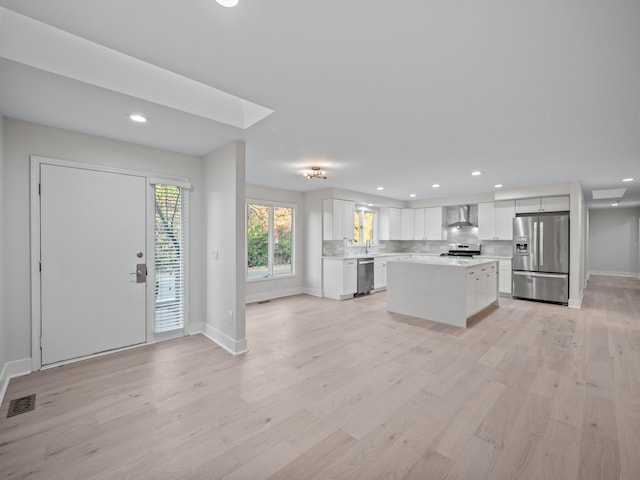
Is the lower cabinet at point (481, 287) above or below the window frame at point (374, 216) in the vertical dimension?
below

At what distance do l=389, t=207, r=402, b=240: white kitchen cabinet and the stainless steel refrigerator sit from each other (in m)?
2.82

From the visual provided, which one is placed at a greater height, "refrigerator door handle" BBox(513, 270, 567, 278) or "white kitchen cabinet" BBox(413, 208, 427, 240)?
"white kitchen cabinet" BBox(413, 208, 427, 240)

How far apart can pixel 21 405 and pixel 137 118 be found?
2.60 m

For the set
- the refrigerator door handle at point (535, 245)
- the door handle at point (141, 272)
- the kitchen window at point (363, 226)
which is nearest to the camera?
the door handle at point (141, 272)

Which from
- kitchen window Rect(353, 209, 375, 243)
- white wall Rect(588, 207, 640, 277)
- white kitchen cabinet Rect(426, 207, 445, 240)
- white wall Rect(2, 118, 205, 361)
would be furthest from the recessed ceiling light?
white wall Rect(588, 207, 640, 277)

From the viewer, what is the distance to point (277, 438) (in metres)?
1.89

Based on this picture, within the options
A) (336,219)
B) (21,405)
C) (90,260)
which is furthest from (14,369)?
(336,219)

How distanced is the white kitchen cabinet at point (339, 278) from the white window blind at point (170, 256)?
3270mm

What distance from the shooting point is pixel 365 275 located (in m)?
6.65

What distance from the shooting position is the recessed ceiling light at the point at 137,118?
2.61 meters

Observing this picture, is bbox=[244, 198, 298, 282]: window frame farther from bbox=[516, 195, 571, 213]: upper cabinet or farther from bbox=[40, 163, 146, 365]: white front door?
bbox=[516, 195, 571, 213]: upper cabinet

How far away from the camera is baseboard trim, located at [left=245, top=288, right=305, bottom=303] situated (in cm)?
594

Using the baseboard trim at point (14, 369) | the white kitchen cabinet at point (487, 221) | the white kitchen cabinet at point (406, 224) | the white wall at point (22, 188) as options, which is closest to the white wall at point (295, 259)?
the white wall at point (22, 188)

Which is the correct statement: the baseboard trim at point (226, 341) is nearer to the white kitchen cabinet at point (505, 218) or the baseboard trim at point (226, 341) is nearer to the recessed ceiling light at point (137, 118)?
the recessed ceiling light at point (137, 118)
